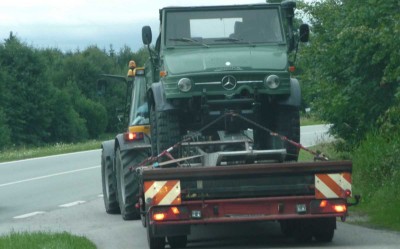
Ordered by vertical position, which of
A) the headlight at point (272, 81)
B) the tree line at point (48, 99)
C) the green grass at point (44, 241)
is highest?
the headlight at point (272, 81)

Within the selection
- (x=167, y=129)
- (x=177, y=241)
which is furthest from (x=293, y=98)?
(x=177, y=241)

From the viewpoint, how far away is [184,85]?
13758 mm

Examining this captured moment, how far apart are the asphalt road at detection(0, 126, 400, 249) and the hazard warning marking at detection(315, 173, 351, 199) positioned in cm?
71

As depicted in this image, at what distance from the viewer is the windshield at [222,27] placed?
48.2ft

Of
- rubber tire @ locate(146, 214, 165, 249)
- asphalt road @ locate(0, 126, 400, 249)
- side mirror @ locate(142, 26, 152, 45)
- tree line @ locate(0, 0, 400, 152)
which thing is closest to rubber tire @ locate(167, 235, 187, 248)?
rubber tire @ locate(146, 214, 165, 249)

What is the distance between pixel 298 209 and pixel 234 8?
3.60 m

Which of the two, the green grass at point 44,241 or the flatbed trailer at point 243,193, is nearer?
the flatbed trailer at point 243,193

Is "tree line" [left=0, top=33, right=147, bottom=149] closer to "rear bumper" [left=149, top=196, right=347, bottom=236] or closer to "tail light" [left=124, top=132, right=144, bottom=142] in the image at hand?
"tail light" [left=124, top=132, right=144, bottom=142]

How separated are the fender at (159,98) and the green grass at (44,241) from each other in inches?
75.3

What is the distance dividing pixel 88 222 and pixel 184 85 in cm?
433

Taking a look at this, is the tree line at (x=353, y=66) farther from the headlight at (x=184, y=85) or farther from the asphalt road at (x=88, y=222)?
the headlight at (x=184, y=85)

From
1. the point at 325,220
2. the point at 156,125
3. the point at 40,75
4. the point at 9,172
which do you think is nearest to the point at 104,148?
the point at 156,125

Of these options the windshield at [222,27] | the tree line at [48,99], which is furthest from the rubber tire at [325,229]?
the tree line at [48,99]

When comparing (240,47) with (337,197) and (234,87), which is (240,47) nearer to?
(234,87)
